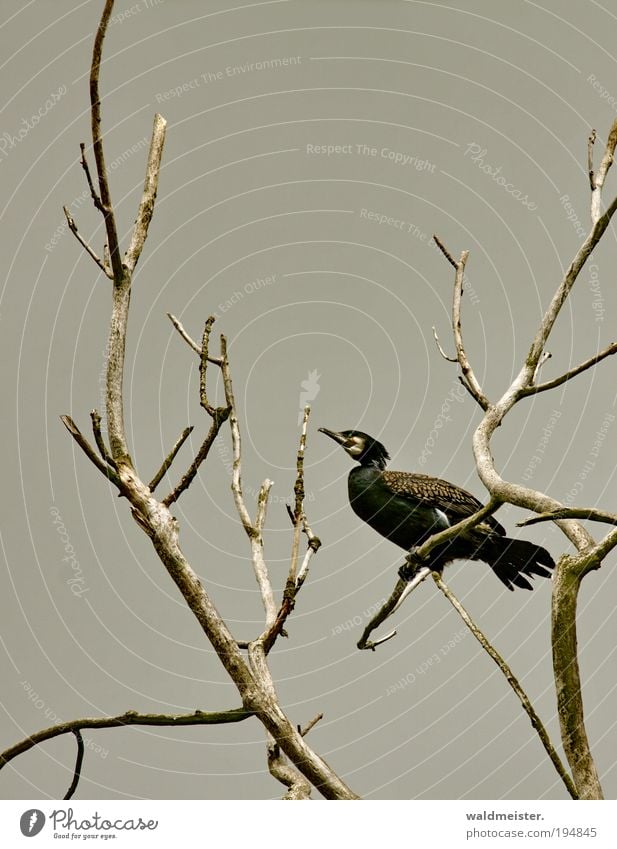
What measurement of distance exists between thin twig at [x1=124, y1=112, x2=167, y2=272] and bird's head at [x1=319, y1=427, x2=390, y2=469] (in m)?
3.60

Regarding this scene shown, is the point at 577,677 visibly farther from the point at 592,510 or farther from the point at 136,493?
the point at 136,493

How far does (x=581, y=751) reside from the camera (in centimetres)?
633

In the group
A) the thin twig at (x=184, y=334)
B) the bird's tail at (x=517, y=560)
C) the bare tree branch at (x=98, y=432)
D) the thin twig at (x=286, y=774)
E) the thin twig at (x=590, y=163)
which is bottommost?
the thin twig at (x=286, y=774)

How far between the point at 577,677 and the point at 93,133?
4466mm

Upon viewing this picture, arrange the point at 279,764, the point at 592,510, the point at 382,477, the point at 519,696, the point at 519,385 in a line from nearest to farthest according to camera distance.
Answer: the point at 592,510 → the point at 519,696 → the point at 279,764 → the point at 519,385 → the point at 382,477

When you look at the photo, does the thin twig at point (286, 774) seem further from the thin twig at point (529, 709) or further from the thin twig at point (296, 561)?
the thin twig at point (529, 709)

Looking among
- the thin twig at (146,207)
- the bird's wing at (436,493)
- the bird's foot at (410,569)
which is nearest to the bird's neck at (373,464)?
the bird's wing at (436,493)

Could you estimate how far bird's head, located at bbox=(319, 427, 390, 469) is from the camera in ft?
33.5

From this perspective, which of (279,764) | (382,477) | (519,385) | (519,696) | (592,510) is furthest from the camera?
(382,477)

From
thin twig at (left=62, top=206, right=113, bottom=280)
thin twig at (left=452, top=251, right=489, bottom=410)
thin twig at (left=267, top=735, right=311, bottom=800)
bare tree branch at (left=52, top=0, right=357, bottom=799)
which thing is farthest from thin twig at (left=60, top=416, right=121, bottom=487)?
thin twig at (left=452, top=251, right=489, bottom=410)
